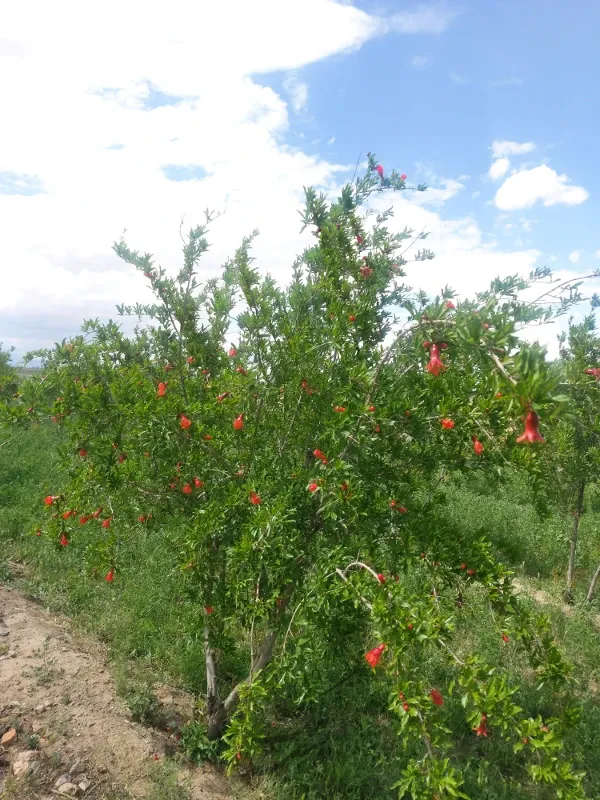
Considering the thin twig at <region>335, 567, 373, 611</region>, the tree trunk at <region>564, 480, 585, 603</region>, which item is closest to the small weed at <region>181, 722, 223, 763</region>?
the thin twig at <region>335, 567, 373, 611</region>

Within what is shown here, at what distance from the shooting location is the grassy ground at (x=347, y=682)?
12.0 feet

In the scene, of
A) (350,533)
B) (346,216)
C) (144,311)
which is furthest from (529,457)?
(144,311)

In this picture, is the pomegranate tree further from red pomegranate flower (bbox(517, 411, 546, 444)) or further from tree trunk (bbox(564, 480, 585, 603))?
tree trunk (bbox(564, 480, 585, 603))

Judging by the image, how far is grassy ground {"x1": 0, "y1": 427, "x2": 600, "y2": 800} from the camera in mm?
3668

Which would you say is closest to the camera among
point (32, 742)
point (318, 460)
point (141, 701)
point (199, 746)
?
point (318, 460)

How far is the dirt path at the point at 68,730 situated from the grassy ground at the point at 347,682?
0.36 metres

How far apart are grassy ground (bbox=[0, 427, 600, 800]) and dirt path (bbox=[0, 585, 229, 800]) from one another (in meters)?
0.36

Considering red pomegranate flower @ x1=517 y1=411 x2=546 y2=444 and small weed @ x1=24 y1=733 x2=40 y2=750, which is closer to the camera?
red pomegranate flower @ x1=517 y1=411 x2=546 y2=444

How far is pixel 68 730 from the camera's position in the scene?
3707 mm

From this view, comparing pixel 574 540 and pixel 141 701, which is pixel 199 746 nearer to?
pixel 141 701

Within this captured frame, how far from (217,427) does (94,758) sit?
90.4 inches

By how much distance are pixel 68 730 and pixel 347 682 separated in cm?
204

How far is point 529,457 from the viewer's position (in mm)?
2531

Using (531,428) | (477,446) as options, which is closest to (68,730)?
(477,446)
